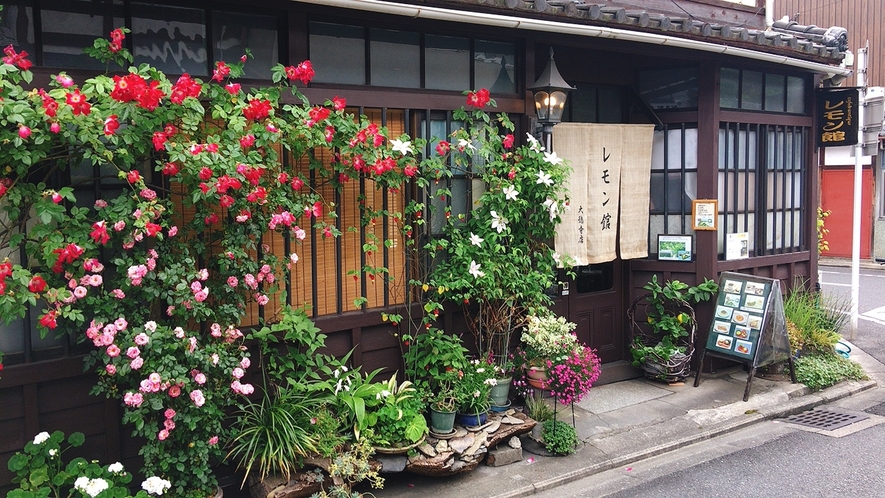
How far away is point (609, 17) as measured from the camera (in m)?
7.62

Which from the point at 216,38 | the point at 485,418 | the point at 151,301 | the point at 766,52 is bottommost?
the point at 485,418

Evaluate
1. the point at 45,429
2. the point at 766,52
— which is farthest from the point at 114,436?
the point at 766,52

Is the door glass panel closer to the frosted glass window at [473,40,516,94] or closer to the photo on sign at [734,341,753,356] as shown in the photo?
the photo on sign at [734,341,753,356]

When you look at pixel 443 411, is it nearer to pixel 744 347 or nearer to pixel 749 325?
pixel 744 347

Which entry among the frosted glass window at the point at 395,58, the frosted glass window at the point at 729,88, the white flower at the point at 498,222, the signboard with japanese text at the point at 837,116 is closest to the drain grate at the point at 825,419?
the frosted glass window at the point at 729,88

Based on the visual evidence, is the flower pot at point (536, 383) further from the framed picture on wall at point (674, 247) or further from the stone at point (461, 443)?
the framed picture on wall at point (674, 247)

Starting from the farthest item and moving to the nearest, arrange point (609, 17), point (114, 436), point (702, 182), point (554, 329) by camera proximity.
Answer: point (702, 182) < point (609, 17) < point (554, 329) < point (114, 436)

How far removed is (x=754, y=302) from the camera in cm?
881

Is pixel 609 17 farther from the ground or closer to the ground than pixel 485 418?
farther from the ground

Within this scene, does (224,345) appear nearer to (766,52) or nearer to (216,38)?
(216,38)

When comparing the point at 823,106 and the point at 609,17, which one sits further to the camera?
the point at 823,106

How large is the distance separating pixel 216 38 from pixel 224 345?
9.04 ft

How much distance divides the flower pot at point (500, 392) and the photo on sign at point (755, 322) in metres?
3.77

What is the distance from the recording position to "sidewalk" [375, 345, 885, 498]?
20.4 feet
